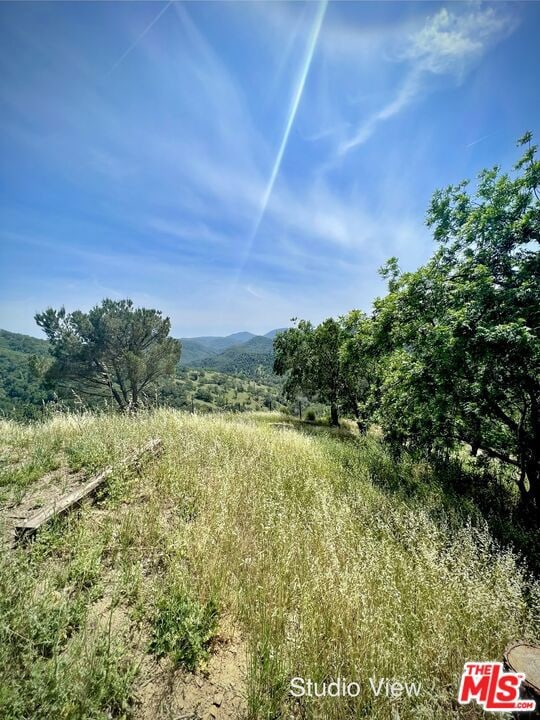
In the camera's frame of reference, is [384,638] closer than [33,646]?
No

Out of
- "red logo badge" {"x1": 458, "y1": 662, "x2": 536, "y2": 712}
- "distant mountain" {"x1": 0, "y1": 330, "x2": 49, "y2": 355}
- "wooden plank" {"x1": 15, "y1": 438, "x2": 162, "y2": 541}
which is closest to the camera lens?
"red logo badge" {"x1": 458, "y1": 662, "x2": 536, "y2": 712}

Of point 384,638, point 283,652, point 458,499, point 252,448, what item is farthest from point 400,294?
point 283,652

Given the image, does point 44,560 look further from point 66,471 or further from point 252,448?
point 252,448

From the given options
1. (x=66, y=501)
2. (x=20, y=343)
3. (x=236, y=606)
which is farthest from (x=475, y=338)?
(x=20, y=343)

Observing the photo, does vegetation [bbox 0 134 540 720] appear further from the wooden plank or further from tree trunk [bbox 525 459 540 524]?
the wooden plank

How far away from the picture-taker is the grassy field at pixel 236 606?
6.58ft

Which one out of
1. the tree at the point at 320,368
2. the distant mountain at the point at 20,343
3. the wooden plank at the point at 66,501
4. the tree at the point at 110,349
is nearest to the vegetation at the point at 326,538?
the wooden plank at the point at 66,501

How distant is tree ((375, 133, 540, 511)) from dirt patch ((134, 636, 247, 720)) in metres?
5.32

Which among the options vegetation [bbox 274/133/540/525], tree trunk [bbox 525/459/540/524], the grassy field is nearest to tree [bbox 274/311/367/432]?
vegetation [bbox 274/133/540/525]

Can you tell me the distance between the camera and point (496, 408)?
5.87 m

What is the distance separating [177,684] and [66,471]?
3970mm

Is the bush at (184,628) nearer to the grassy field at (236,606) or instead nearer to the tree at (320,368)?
the grassy field at (236,606)

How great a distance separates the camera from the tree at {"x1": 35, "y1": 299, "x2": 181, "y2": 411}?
802 inches

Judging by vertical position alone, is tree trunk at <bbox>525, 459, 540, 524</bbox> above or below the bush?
above
